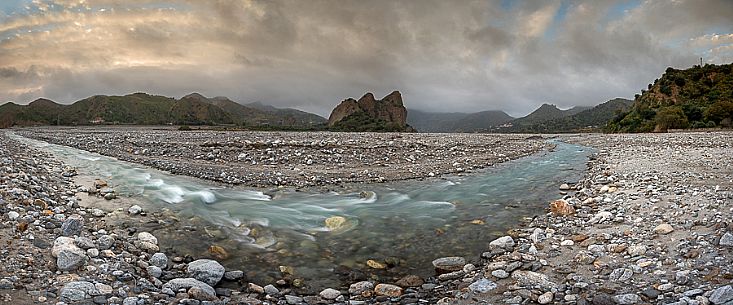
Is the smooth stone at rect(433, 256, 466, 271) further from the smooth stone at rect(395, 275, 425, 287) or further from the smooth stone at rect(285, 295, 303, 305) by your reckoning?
the smooth stone at rect(285, 295, 303, 305)

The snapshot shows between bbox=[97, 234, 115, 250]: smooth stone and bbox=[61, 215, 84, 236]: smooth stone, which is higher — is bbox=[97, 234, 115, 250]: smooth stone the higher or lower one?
the lower one

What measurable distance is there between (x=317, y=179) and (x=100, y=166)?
9622mm

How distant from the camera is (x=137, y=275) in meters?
5.49

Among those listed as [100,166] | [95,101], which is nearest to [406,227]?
[100,166]

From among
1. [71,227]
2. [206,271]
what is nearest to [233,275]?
[206,271]

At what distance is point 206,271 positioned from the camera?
595 centimetres

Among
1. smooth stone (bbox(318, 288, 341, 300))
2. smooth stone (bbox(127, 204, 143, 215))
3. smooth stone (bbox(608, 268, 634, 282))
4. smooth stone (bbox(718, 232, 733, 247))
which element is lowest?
smooth stone (bbox(318, 288, 341, 300))

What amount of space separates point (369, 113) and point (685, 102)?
9235 cm

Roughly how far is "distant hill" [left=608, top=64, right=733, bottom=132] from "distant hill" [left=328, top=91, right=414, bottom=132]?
180 ft

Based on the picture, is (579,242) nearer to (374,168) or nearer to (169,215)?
(169,215)

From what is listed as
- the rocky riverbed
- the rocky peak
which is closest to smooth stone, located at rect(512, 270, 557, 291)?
the rocky riverbed

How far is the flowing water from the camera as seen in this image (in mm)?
6961

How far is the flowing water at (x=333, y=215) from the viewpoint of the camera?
6.96m

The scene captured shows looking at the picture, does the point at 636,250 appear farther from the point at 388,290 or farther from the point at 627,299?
the point at 388,290
